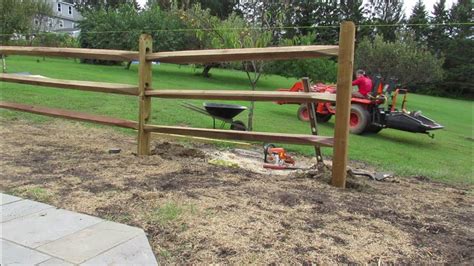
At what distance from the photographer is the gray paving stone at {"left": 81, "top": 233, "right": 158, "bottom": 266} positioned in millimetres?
2633

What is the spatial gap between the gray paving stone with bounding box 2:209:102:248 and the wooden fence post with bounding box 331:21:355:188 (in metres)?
2.29

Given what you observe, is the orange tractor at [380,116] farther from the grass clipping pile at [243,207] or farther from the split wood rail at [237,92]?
the split wood rail at [237,92]

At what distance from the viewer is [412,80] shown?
88.2ft

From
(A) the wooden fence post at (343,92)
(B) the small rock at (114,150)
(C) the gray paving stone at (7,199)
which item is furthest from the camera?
(B) the small rock at (114,150)

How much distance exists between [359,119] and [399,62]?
51.2ft

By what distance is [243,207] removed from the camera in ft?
11.9

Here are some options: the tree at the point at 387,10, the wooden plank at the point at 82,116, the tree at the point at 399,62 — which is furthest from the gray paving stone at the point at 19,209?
the tree at the point at 387,10

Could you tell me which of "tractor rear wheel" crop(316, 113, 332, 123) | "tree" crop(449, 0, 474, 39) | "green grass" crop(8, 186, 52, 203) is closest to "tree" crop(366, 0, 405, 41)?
"tree" crop(449, 0, 474, 39)

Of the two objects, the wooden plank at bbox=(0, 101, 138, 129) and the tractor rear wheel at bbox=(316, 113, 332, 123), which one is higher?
the wooden plank at bbox=(0, 101, 138, 129)

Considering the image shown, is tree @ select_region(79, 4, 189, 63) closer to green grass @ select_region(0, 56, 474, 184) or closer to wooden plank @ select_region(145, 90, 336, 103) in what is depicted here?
green grass @ select_region(0, 56, 474, 184)

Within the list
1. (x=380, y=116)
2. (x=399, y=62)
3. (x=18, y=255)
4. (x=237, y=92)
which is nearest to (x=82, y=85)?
(x=237, y=92)

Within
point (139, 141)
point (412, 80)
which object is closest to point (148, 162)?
point (139, 141)

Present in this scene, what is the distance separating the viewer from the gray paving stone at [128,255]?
263 cm

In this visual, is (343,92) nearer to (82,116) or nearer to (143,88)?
(143,88)
